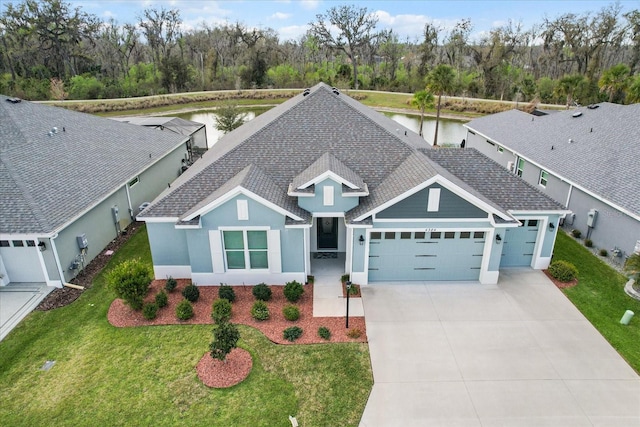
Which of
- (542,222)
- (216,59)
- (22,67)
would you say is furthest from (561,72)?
(22,67)

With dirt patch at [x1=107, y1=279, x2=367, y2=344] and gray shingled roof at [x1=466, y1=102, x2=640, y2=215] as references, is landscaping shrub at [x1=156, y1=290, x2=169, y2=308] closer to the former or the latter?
dirt patch at [x1=107, y1=279, x2=367, y2=344]

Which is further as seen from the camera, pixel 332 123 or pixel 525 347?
pixel 332 123

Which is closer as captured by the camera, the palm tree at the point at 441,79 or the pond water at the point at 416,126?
the palm tree at the point at 441,79

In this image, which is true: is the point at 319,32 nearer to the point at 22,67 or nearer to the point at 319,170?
the point at 22,67

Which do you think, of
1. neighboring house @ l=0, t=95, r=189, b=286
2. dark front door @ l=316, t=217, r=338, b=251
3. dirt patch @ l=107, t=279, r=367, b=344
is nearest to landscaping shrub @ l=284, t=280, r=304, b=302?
dirt patch @ l=107, t=279, r=367, b=344

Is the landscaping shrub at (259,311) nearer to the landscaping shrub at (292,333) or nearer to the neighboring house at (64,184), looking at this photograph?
the landscaping shrub at (292,333)

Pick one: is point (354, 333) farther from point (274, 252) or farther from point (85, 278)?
point (85, 278)

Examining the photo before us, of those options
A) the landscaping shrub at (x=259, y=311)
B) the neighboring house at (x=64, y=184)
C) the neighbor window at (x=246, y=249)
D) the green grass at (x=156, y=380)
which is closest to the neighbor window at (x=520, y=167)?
the neighbor window at (x=246, y=249)

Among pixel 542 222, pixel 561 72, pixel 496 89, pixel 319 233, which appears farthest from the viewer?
pixel 561 72
